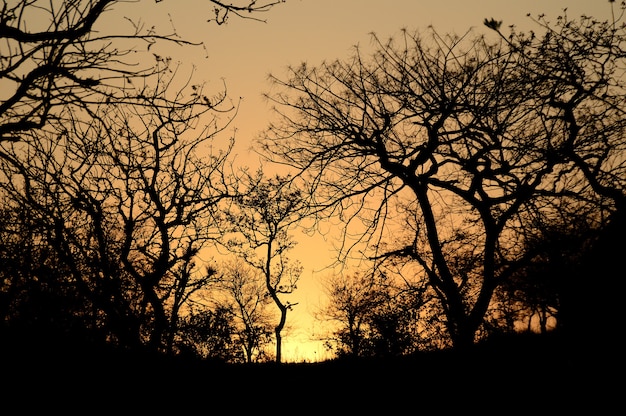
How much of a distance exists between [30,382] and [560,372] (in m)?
7.01

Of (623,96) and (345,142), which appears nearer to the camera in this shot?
(623,96)

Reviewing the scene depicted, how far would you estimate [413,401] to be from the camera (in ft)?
21.6

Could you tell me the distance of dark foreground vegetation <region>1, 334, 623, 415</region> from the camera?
5.46 meters

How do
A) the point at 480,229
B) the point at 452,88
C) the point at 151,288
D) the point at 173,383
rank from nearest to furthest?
the point at 173,383, the point at 452,88, the point at 151,288, the point at 480,229

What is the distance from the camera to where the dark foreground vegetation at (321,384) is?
17.9 ft

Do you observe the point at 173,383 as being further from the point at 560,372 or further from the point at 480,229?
the point at 480,229

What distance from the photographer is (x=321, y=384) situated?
760 centimetres

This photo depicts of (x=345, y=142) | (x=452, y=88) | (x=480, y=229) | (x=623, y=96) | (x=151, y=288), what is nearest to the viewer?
(x=623, y=96)

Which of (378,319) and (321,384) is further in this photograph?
(378,319)

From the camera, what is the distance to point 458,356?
8.60 meters

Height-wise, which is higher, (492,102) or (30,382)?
(492,102)

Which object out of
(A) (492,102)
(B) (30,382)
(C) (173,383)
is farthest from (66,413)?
(A) (492,102)

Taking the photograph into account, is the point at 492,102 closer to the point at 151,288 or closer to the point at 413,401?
the point at 413,401

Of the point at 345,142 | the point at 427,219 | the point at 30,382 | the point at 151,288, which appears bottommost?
the point at 30,382
